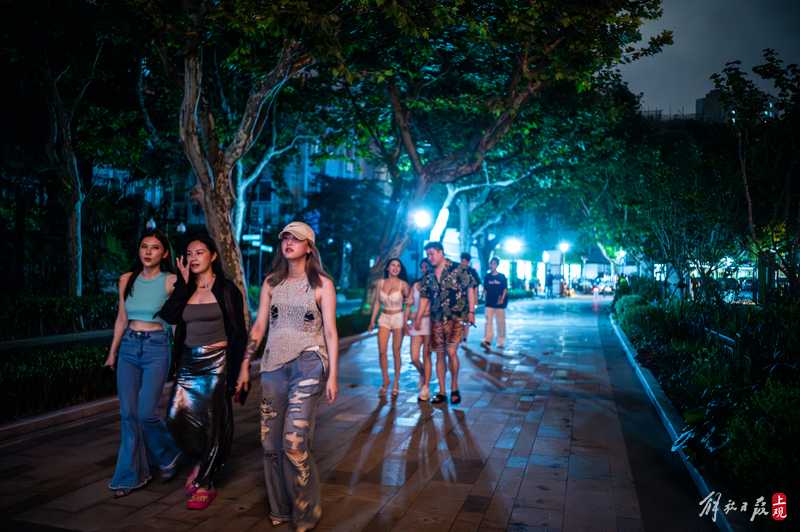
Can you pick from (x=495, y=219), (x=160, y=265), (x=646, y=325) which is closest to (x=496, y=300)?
(x=646, y=325)

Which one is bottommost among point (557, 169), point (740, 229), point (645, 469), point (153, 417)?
point (645, 469)

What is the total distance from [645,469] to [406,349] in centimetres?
912

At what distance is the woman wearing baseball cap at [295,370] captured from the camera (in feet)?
13.8

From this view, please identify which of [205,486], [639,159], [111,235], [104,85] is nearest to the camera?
[205,486]

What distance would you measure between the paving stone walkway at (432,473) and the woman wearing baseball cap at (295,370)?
12.7 inches

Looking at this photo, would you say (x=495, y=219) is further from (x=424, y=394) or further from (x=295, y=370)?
(x=295, y=370)

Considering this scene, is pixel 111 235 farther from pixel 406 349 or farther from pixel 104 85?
pixel 406 349

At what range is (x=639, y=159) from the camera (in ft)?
82.1

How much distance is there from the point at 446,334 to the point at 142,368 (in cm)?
436

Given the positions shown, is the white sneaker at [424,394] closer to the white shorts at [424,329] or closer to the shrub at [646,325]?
the white shorts at [424,329]

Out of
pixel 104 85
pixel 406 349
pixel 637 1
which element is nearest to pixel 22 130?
pixel 104 85

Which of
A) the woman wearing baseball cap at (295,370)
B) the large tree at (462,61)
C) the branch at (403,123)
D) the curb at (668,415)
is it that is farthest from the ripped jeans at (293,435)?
the branch at (403,123)

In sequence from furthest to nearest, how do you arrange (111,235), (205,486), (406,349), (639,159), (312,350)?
(639,159), (111,235), (406,349), (205,486), (312,350)

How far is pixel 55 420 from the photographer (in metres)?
6.96
